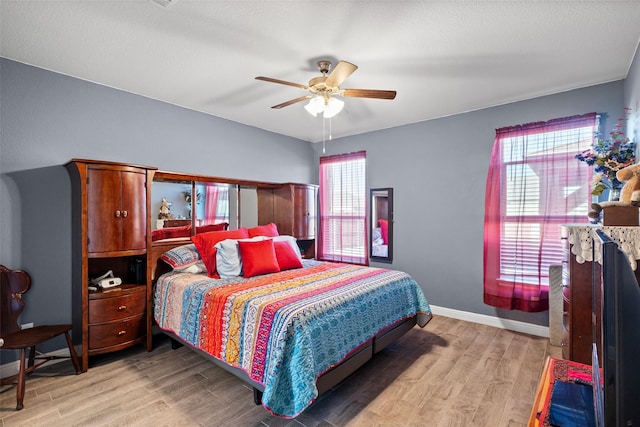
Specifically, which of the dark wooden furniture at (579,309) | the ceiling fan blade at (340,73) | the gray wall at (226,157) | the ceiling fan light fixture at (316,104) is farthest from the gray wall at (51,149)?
the dark wooden furniture at (579,309)

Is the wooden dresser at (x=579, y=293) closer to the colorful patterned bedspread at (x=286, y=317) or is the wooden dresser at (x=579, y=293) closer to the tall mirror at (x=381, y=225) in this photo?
the colorful patterned bedspread at (x=286, y=317)

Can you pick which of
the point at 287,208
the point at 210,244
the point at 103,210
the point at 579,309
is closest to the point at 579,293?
the point at 579,309

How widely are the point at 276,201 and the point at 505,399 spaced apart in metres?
3.47

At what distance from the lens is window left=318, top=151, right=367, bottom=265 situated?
473 centimetres

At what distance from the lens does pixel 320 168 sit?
206 inches

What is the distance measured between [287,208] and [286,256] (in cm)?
128

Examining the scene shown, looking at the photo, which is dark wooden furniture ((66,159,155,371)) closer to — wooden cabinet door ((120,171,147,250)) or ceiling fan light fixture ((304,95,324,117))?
wooden cabinet door ((120,171,147,250))

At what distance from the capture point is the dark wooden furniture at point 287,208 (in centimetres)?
443

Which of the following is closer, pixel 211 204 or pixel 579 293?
pixel 579 293

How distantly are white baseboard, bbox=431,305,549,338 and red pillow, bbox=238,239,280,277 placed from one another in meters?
2.37

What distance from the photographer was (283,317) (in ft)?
6.23

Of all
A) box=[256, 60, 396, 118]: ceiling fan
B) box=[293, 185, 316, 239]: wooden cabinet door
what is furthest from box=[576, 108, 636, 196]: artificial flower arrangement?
box=[293, 185, 316, 239]: wooden cabinet door

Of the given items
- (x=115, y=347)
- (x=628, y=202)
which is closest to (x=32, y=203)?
(x=115, y=347)

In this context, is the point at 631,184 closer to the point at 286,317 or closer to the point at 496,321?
the point at 496,321
